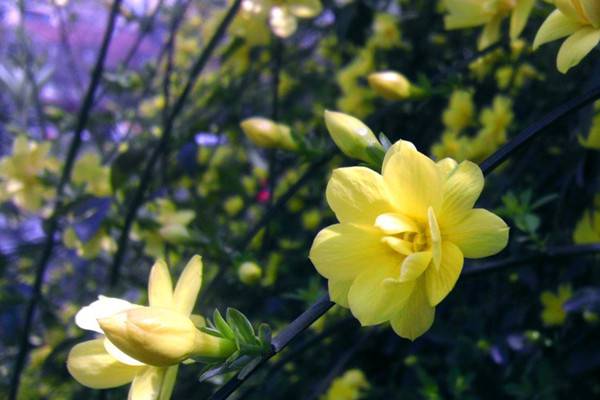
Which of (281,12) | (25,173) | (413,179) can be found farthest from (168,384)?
(25,173)

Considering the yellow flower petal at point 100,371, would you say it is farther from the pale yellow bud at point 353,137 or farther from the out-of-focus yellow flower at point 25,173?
the out-of-focus yellow flower at point 25,173

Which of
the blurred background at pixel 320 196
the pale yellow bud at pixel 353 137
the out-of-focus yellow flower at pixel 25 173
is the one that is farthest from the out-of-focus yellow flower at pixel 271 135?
the out-of-focus yellow flower at pixel 25 173

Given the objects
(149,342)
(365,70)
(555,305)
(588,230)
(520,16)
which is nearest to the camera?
(149,342)

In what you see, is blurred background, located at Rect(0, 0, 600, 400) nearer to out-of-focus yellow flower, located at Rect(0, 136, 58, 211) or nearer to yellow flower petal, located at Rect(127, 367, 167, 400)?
out-of-focus yellow flower, located at Rect(0, 136, 58, 211)

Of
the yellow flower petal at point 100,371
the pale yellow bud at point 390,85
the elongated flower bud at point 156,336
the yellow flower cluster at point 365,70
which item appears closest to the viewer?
the elongated flower bud at point 156,336

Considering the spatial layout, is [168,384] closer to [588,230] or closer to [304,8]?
[588,230]

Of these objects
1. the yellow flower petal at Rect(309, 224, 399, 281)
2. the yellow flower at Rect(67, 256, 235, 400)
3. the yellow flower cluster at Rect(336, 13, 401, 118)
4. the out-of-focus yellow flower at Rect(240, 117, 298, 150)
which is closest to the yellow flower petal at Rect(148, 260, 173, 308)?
the yellow flower at Rect(67, 256, 235, 400)
